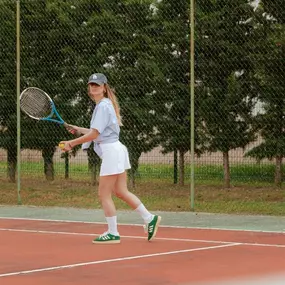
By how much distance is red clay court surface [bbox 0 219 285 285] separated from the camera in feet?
26.4

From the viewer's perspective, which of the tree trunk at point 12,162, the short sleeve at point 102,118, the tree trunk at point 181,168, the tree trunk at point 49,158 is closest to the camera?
the short sleeve at point 102,118

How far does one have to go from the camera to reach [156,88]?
14.8 m

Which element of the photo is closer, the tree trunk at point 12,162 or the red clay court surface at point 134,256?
the red clay court surface at point 134,256

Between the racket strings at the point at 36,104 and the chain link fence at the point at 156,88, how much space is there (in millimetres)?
3208

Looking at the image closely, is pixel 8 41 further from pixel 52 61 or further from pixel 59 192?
pixel 59 192

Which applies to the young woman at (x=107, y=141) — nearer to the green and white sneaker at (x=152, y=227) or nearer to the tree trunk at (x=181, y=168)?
the green and white sneaker at (x=152, y=227)

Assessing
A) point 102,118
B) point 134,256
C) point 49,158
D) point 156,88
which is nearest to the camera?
point 134,256

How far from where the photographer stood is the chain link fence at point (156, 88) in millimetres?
14039

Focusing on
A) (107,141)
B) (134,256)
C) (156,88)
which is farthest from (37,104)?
(156,88)

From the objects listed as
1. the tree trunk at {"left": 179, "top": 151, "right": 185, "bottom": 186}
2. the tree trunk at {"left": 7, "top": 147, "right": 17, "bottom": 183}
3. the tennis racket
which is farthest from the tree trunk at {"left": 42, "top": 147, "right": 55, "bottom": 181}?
the tennis racket

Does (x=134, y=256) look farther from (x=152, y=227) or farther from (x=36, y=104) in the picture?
(x=36, y=104)

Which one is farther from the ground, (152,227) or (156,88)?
(156,88)

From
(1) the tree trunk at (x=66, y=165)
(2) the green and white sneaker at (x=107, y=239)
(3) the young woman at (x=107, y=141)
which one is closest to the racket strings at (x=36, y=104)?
(3) the young woman at (x=107, y=141)

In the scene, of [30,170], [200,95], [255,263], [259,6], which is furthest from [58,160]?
[255,263]
